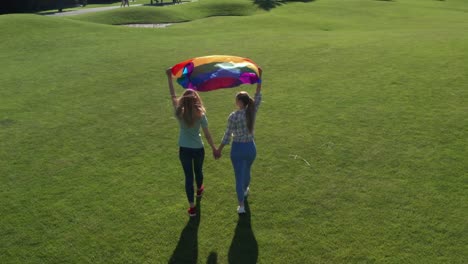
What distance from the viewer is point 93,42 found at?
68.6ft

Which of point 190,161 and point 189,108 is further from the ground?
point 189,108

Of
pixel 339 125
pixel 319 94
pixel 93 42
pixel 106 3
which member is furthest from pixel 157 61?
pixel 106 3

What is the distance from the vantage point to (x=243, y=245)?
20.3ft

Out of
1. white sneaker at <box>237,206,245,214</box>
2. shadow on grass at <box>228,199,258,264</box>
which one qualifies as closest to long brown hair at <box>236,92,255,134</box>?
white sneaker at <box>237,206,245,214</box>

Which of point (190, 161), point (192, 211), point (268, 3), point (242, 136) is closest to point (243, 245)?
point (192, 211)

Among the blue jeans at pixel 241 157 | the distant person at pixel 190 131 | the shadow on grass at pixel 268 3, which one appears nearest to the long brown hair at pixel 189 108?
the distant person at pixel 190 131

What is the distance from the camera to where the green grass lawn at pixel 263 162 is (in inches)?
Answer: 246

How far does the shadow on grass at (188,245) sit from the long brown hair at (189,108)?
1744 mm

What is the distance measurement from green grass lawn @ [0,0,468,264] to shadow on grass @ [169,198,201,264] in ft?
0.08

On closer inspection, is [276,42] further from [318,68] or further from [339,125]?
[339,125]

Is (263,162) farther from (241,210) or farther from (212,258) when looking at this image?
(212,258)

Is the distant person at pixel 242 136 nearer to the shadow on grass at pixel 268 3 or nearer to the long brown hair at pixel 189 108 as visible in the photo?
the long brown hair at pixel 189 108

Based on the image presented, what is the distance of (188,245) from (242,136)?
1.92 meters

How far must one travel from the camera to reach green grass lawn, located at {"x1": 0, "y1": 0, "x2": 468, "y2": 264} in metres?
6.24
